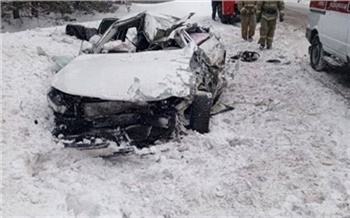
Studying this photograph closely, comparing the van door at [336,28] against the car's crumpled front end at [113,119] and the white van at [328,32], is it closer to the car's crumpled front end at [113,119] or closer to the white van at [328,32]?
the white van at [328,32]

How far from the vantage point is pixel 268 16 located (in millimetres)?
9578

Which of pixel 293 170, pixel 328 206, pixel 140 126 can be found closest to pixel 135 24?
pixel 140 126

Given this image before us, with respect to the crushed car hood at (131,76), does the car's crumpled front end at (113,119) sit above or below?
below

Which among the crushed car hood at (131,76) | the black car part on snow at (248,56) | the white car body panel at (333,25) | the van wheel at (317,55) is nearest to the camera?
the crushed car hood at (131,76)

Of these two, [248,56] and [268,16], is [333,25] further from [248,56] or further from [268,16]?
[268,16]

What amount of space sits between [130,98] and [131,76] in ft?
1.41

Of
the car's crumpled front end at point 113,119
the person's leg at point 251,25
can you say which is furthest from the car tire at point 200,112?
the person's leg at point 251,25

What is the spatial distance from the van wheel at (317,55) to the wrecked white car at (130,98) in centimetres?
327

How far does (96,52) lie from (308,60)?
194 inches

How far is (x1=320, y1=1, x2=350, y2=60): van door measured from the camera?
6231 mm

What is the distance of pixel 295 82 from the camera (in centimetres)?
715

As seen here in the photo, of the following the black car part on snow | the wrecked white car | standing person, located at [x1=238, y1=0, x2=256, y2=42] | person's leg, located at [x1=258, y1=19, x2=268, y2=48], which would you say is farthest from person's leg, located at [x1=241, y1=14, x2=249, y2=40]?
the wrecked white car

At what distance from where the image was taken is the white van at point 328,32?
20.4 feet

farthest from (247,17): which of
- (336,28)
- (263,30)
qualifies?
(336,28)
